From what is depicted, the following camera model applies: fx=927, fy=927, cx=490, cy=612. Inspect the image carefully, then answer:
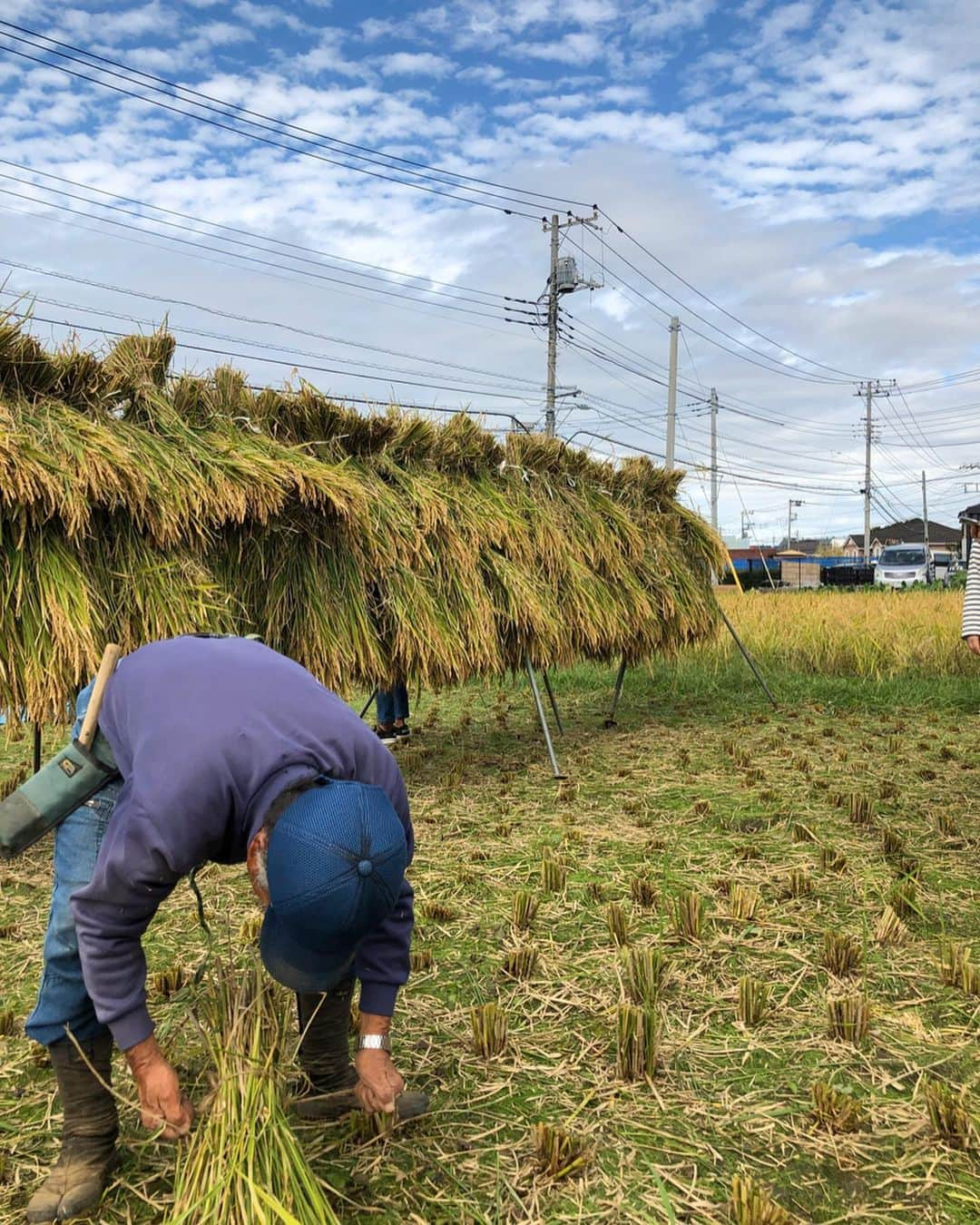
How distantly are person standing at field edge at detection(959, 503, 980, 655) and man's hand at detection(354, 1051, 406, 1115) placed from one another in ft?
13.0

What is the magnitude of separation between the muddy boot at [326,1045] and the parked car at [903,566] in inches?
1244

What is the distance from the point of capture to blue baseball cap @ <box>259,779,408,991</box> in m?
1.62

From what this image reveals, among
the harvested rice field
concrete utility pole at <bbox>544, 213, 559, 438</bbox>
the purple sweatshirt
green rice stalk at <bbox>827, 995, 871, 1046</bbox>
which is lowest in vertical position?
the harvested rice field

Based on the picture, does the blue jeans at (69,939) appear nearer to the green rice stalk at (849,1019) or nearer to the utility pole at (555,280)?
the green rice stalk at (849,1019)

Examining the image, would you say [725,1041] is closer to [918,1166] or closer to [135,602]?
[918,1166]

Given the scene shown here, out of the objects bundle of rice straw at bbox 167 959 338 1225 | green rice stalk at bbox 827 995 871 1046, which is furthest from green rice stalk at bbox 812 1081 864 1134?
bundle of rice straw at bbox 167 959 338 1225

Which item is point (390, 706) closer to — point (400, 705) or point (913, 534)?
point (400, 705)

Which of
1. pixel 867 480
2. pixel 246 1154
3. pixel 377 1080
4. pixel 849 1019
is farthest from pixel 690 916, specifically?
pixel 867 480

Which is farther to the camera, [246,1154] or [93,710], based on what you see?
[93,710]

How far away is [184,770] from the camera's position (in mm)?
1720

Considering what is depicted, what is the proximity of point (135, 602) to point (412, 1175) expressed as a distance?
3.16m

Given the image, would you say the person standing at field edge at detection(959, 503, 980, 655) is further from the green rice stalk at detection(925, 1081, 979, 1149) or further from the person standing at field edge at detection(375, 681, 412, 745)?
the person standing at field edge at detection(375, 681, 412, 745)

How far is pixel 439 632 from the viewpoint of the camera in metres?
5.70

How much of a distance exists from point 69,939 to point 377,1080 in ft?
2.42
